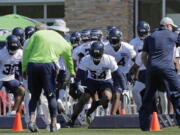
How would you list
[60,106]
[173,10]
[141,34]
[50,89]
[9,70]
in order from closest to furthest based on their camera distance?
[50,89] < [9,70] < [60,106] < [141,34] < [173,10]

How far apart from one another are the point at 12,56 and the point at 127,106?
114 inches

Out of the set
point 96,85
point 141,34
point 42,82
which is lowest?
point 96,85

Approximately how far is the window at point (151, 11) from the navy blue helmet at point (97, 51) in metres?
8.81

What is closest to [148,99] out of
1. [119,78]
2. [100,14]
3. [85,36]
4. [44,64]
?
[44,64]

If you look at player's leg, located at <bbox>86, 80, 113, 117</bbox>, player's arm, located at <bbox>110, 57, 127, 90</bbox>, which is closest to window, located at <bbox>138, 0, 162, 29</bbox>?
player's arm, located at <bbox>110, 57, 127, 90</bbox>

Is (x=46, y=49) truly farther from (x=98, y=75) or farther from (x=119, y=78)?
(x=119, y=78)

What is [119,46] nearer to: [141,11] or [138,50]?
[138,50]

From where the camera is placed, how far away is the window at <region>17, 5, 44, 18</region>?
101 ft

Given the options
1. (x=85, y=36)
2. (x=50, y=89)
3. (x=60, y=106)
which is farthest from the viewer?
(x=85, y=36)

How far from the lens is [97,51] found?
20.4 metres

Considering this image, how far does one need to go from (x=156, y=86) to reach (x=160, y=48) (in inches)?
24.9

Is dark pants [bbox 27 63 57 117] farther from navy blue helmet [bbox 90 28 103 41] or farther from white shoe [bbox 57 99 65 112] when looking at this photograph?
navy blue helmet [bbox 90 28 103 41]

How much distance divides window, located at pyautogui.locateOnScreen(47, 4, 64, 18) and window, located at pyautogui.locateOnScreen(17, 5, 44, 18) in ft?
0.73

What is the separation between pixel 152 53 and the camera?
17.0 meters
